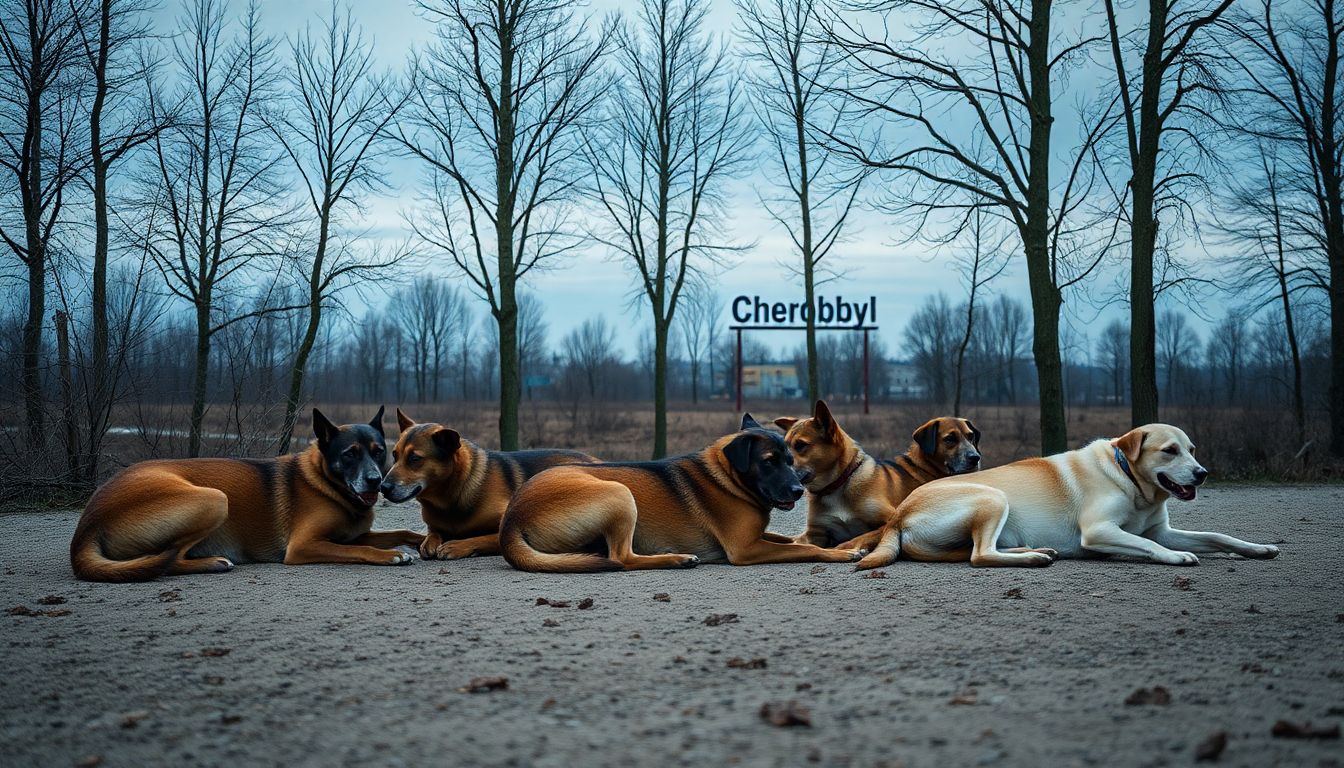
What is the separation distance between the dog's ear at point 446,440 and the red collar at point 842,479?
3376 millimetres

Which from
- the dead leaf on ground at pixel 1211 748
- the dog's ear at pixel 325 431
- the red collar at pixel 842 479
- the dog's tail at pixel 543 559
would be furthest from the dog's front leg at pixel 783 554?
the dead leaf on ground at pixel 1211 748

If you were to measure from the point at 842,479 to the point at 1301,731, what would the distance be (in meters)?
5.61

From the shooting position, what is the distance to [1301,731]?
327 centimetres

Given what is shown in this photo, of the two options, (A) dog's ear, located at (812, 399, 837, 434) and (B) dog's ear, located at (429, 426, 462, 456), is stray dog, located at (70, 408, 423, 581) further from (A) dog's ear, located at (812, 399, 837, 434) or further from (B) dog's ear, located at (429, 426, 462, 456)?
(A) dog's ear, located at (812, 399, 837, 434)

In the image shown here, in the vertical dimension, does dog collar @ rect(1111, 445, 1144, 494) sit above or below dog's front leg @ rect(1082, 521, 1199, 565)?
above

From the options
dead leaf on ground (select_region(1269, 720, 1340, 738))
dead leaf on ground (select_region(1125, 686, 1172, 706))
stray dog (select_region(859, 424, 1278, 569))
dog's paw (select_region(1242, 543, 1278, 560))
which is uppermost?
stray dog (select_region(859, 424, 1278, 569))

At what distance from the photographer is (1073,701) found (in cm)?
377

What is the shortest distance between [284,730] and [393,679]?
0.75m

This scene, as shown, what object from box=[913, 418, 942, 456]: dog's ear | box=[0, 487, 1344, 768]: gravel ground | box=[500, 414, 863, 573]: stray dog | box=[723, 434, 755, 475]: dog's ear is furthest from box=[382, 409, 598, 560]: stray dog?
box=[913, 418, 942, 456]: dog's ear

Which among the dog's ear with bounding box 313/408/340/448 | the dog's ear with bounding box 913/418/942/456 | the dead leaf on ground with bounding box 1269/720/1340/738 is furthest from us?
the dog's ear with bounding box 913/418/942/456

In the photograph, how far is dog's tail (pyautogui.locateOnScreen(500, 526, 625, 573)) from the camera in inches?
296

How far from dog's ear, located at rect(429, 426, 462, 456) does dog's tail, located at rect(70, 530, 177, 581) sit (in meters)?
2.25

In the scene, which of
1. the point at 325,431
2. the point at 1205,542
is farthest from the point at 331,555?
the point at 1205,542

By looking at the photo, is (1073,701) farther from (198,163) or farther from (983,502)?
(198,163)
